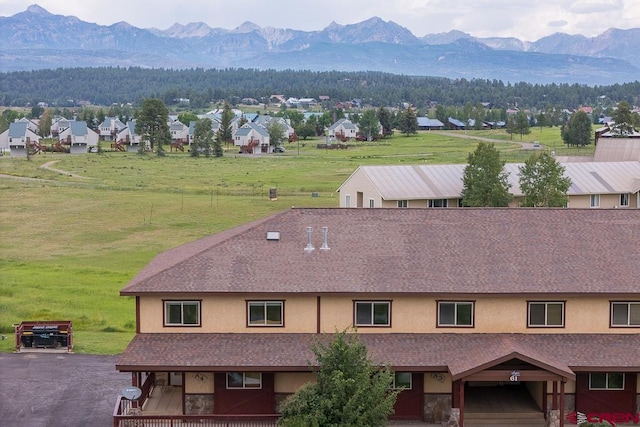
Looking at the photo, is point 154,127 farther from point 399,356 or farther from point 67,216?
point 399,356

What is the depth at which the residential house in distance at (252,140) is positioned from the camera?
6422 inches

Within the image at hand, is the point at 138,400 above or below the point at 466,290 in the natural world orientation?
below

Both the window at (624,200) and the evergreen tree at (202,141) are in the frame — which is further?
the evergreen tree at (202,141)

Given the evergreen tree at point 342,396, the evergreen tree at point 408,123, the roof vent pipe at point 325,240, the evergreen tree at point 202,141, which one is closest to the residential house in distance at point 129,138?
the evergreen tree at point 202,141

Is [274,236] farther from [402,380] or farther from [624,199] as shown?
[624,199]

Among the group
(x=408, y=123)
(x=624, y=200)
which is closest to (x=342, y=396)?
(x=624, y=200)

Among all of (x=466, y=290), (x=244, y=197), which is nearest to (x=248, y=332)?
(x=466, y=290)

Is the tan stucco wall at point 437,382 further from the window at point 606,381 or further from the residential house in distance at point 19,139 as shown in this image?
the residential house in distance at point 19,139

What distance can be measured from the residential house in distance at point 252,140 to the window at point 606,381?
443 ft

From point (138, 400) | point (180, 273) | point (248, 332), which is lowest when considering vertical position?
point (138, 400)

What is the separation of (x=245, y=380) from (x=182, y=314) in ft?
9.35

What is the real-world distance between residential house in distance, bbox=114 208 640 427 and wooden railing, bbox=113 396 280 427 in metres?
0.10

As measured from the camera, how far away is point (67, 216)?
248ft

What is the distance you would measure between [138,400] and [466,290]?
10424mm
